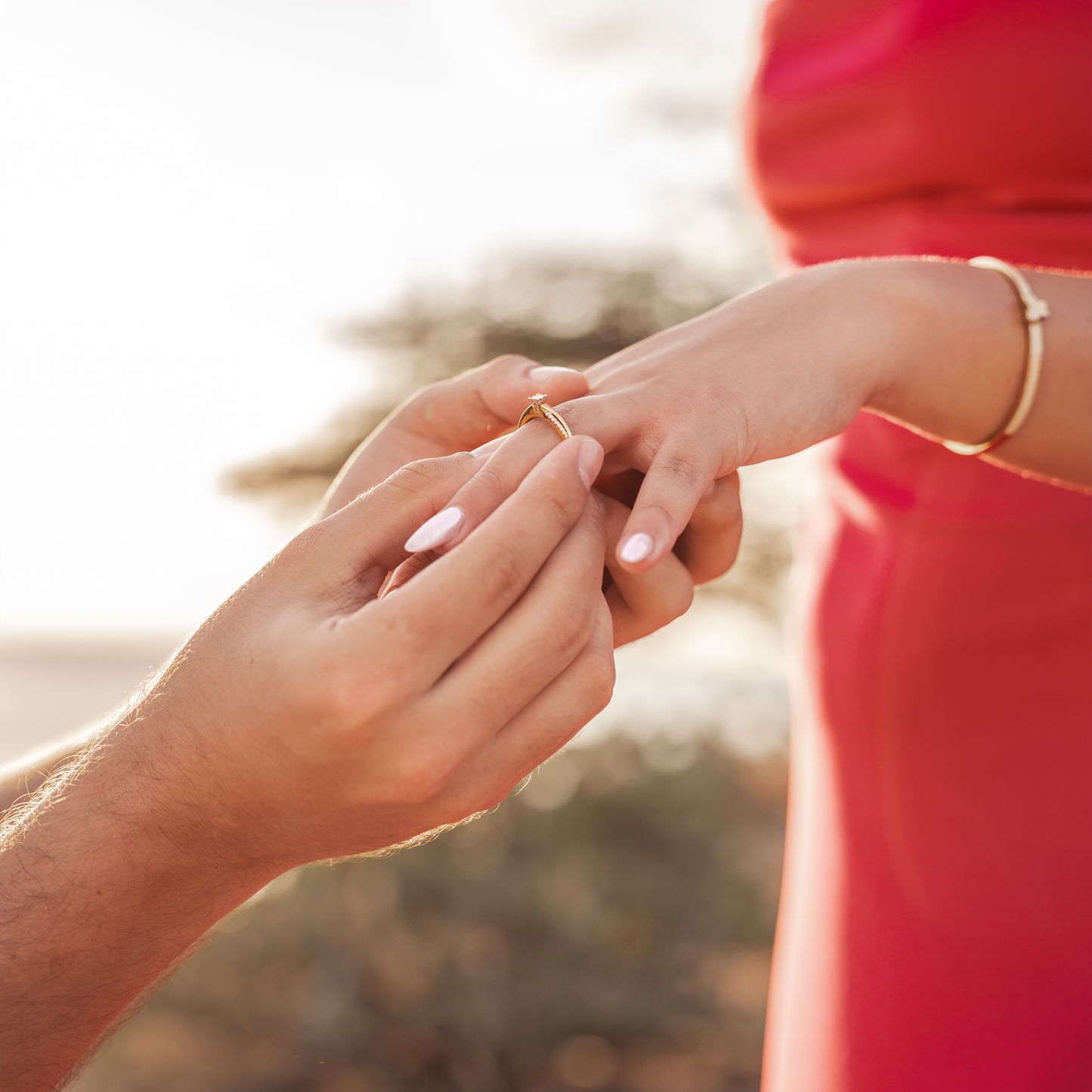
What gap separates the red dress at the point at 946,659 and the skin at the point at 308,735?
0.76 meters

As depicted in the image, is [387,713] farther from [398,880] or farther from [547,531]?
[398,880]

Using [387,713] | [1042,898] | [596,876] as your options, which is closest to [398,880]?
[596,876]

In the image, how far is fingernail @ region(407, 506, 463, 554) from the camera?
124 centimetres

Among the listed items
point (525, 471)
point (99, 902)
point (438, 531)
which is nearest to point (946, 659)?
point (525, 471)

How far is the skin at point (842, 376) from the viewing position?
1374mm

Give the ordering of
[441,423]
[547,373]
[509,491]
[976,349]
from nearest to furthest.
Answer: [509,491]
[976,349]
[547,373]
[441,423]

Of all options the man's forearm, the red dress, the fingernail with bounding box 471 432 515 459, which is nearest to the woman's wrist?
the red dress

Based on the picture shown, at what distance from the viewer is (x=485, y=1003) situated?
4.32 metres

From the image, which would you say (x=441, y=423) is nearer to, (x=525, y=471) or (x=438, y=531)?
(x=525, y=471)

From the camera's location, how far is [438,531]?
4.08 ft

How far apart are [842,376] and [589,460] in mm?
430

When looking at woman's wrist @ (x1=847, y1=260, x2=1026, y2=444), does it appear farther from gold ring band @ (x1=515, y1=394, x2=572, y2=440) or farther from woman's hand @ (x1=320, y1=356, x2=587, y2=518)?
woman's hand @ (x1=320, y1=356, x2=587, y2=518)

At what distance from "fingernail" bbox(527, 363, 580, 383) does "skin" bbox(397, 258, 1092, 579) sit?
98 mm

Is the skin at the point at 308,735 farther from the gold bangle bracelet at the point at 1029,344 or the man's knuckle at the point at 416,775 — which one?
the gold bangle bracelet at the point at 1029,344
